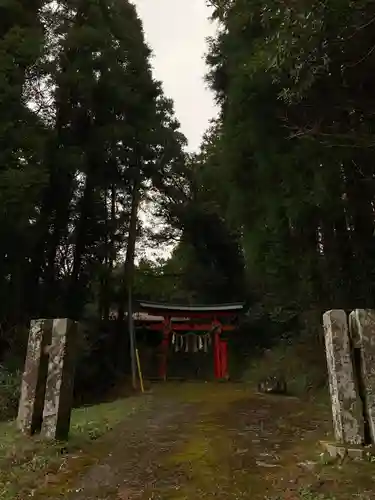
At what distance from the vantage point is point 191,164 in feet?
58.9

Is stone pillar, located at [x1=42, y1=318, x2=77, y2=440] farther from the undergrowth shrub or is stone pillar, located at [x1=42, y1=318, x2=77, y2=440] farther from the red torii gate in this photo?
the red torii gate

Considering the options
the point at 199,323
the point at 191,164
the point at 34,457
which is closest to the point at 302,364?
the point at 199,323

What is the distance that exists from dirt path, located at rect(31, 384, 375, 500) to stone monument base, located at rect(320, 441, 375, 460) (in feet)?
0.66

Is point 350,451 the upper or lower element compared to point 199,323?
lower

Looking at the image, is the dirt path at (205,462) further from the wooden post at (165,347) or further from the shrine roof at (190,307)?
the wooden post at (165,347)

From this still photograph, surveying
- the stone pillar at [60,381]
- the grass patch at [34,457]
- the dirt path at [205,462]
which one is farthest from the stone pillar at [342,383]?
the stone pillar at [60,381]

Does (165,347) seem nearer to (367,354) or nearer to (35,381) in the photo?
(35,381)

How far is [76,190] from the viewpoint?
43.1 ft

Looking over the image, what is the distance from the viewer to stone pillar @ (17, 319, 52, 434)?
4804mm

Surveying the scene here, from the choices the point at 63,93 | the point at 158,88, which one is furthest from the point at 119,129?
the point at 158,88

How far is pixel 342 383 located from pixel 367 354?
1.04ft

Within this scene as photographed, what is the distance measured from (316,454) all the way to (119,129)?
34.2ft

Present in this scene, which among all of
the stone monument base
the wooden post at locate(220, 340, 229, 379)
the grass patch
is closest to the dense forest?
the wooden post at locate(220, 340, 229, 379)

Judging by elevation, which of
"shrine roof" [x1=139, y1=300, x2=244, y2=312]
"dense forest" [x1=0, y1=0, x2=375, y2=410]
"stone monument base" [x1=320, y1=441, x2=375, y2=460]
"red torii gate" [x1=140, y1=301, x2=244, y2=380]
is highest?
"dense forest" [x1=0, y1=0, x2=375, y2=410]
